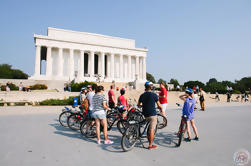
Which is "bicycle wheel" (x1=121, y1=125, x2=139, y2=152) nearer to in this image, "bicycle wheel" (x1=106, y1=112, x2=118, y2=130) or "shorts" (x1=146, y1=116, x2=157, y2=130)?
"shorts" (x1=146, y1=116, x2=157, y2=130)

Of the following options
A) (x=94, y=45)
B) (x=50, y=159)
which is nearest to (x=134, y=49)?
(x=94, y=45)

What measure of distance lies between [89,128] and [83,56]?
4485cm

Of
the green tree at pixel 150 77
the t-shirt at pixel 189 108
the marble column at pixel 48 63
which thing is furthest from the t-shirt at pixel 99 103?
A: the green tree at pixel 150 77

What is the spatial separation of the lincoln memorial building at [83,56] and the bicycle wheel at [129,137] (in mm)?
38914

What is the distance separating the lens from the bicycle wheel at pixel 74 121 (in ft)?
26.0

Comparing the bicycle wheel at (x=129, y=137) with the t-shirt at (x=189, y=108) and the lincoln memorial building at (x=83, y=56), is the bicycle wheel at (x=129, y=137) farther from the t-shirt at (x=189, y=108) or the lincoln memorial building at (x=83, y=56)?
the lincoln memorial building at (x=83, y=56)

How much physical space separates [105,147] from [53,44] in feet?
150

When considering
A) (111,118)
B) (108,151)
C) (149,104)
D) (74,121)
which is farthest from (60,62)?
(149,104)

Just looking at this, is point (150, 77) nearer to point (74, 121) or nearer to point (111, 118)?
point (74, 121)

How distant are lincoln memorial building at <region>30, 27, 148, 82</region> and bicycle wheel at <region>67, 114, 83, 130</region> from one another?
35673 millimetres

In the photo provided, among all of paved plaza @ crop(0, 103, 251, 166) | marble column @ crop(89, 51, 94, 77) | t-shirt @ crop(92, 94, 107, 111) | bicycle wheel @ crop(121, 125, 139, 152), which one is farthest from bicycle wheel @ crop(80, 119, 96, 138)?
marble column @ crop(89, 51, 94, 77)

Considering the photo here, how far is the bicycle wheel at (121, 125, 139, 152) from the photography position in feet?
16.3

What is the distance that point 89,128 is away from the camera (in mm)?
6738

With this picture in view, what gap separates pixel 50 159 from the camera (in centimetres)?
445
